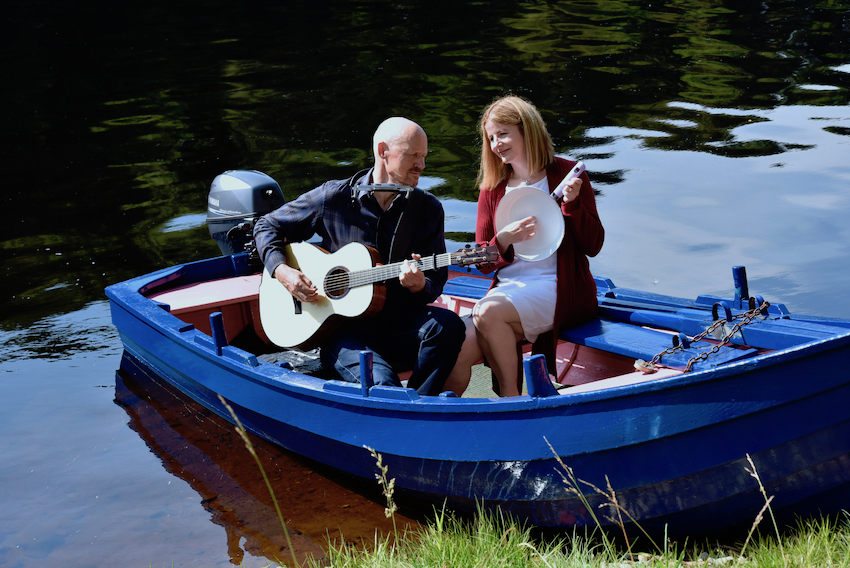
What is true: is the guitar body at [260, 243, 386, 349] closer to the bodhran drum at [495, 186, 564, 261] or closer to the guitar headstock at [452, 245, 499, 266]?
the guitar headstock at [452, 245, 499, 266]

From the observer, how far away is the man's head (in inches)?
159

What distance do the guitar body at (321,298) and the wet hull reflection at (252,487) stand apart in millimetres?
745

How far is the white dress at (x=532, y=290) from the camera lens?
4059mm

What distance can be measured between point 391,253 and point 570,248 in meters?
0.86

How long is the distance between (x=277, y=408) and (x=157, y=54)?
56.6 feet

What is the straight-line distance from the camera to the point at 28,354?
652 centimetres

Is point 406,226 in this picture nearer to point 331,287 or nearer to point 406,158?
point 406,158

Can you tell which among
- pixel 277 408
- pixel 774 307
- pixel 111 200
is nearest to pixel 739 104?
pixel 111 200

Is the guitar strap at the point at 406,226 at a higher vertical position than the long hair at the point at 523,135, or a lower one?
lower

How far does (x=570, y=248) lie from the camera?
4129 mm

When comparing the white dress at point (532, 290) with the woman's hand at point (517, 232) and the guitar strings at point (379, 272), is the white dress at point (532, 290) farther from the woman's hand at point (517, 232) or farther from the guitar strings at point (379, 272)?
the guitar strings at point (379, 272)

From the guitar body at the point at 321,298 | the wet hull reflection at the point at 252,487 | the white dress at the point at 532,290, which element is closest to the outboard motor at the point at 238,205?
the wet hull reflection at the point at 252,487

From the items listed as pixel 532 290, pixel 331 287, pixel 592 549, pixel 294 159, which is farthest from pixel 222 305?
pixel 294 159

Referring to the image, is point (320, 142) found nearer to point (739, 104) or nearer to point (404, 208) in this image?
point (739, 104)
